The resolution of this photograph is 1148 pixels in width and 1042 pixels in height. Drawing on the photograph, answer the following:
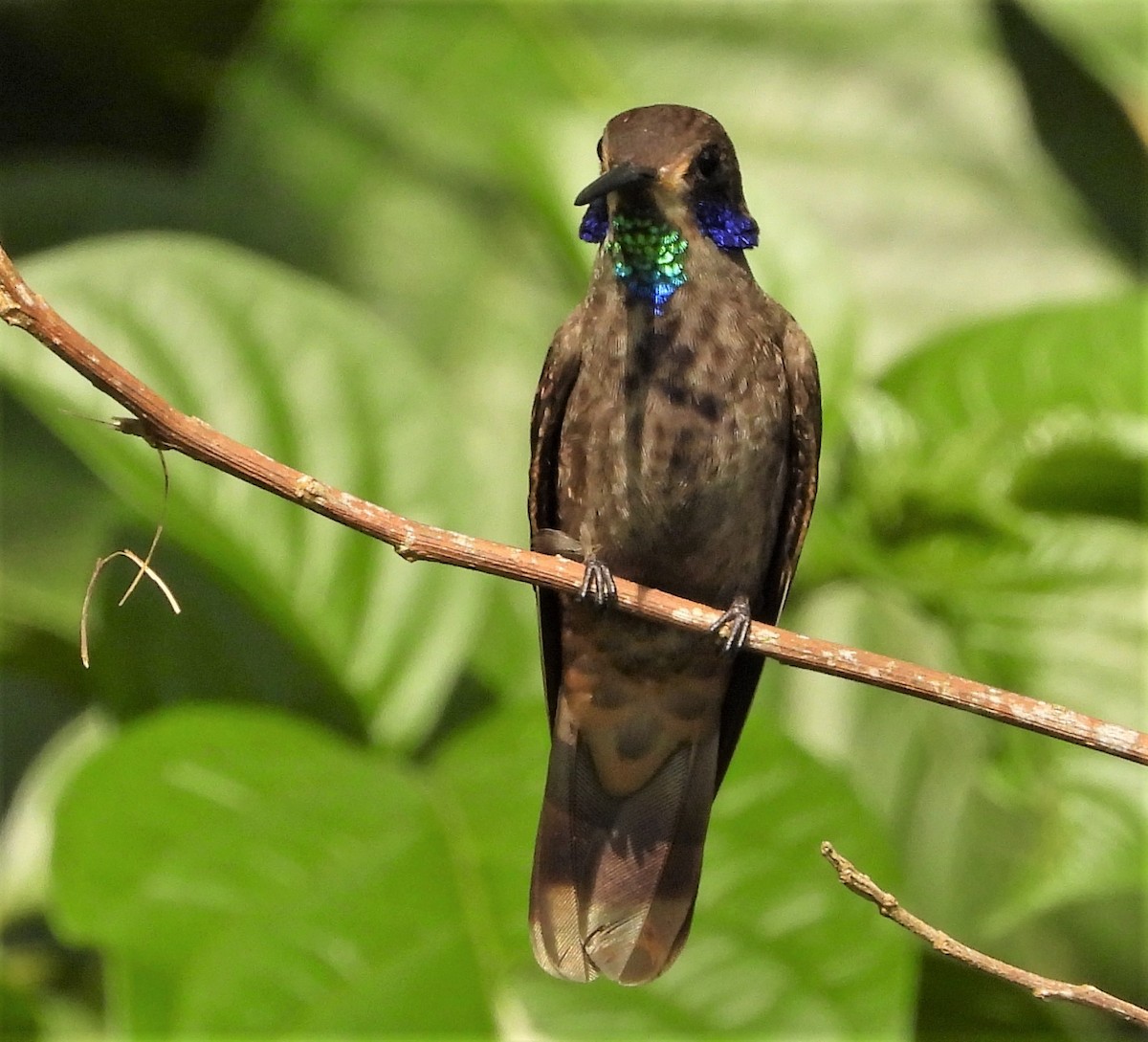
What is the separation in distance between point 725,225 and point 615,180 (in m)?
0.37

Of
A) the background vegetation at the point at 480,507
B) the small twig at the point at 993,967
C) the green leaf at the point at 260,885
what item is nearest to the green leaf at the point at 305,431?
the background vegetation at the point at 480,507

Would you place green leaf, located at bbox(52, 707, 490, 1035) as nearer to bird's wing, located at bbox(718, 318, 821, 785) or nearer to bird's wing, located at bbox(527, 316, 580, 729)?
bird's wing, located at bbox(527, 316, 580, 729)

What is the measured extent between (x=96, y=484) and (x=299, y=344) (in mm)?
1141

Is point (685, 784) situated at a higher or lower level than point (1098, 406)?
lower

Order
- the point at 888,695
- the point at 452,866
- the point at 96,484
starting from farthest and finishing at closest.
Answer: the point at 96,484 → the point at 888,695 → the point at 452,866

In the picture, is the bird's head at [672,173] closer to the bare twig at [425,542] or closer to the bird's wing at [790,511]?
the bird's wing at [790,511]

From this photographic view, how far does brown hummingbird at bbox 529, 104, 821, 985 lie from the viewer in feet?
6.79

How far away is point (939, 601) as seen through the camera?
2.74 m

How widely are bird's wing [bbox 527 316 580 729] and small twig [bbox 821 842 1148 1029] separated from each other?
88cm

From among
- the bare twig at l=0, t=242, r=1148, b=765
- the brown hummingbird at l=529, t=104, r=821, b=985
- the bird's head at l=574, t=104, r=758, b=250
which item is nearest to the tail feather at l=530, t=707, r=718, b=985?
the brown hummingbird at l=529, t=104, r=821, b=985

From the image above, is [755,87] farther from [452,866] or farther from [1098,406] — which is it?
[452,866]

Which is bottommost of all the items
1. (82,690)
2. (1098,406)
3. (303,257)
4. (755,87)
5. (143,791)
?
(143,791)

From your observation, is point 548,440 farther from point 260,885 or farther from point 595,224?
point 260,885

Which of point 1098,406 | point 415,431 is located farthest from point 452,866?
point 1098,406
